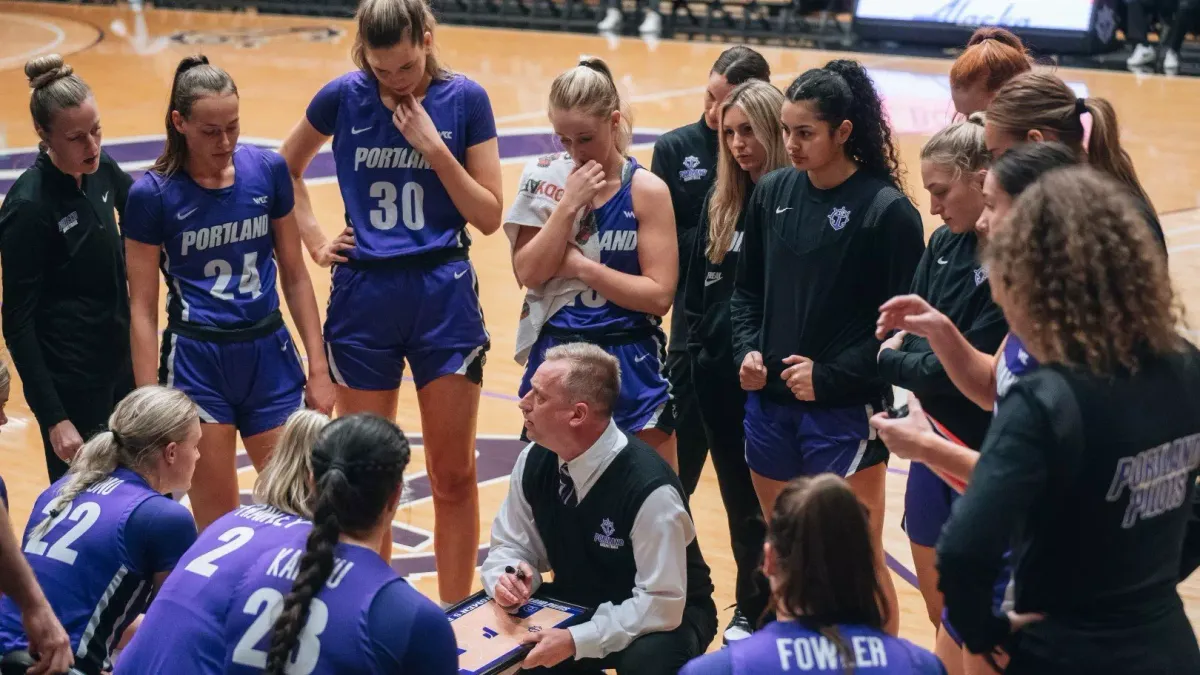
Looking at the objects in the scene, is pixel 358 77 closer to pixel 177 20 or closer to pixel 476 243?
pixel 476 243

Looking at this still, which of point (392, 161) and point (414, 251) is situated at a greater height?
point (392, 161)

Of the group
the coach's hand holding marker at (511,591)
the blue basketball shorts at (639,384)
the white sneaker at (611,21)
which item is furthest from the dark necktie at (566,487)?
the white sneaker at (611,21)

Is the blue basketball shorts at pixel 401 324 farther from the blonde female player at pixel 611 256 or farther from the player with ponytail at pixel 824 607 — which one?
the player with ponytail at pixel 824 607

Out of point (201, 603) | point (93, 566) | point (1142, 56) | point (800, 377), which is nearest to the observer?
point (201, 603)

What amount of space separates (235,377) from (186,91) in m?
0.84

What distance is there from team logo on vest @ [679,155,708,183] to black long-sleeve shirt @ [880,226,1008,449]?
1182mm

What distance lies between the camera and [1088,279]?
7.09 ft

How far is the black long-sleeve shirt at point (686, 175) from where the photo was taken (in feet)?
14.8

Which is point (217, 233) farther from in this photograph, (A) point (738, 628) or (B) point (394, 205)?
(A) point (738, 628)

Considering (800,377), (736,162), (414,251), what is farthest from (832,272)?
(414,251)

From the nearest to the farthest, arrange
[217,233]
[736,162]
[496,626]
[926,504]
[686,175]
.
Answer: [496,626] < [926,504] < [217,233] < [736,162] < [686,175]

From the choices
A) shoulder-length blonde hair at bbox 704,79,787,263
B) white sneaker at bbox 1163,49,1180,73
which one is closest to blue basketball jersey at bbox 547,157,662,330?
shoulder-length blonde hair at bbox 704,79,787,263

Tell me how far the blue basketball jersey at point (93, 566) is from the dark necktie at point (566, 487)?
0.92m

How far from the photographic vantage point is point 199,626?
107 inches
